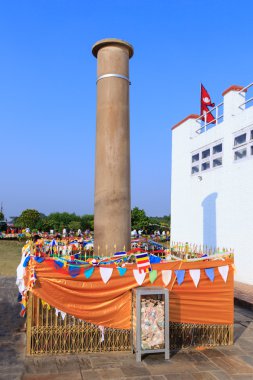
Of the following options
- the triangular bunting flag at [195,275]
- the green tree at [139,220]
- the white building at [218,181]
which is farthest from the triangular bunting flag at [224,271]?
the green tree at [139,220]

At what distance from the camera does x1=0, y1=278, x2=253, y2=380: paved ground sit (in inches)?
233

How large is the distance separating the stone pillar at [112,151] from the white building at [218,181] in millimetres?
7278

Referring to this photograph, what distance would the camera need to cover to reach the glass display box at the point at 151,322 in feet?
21.8

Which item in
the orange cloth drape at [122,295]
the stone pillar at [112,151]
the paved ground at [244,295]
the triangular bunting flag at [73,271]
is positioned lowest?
the paved ground at [244,295]

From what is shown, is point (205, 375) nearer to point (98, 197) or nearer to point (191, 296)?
point (191, 296)

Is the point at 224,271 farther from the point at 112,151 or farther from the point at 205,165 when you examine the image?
the point at 205,165

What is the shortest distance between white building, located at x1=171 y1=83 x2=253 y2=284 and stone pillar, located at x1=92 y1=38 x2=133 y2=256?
7.28m

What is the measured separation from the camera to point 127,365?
20.9ft

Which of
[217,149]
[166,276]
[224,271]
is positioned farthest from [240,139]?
[166,276]

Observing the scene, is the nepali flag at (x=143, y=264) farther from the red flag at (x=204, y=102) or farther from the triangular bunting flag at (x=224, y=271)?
the red flag at (x=204, y=102)

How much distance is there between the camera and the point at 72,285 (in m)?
7.04

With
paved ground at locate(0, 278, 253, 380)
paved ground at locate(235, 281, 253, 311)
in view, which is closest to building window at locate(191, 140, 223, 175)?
paved ground at locate(235, 281, 253, 311)

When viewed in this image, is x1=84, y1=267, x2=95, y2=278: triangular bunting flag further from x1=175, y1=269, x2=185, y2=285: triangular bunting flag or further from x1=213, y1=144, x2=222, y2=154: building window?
x1=213, y1=144, x2=222, y2=154: building window

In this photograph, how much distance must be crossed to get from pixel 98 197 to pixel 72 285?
284cm
